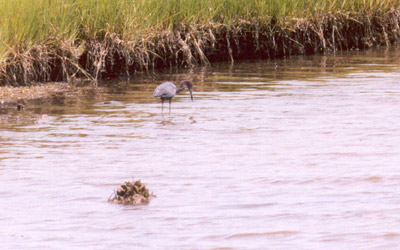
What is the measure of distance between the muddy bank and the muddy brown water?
2.81ft

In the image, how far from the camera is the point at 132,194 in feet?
20.7

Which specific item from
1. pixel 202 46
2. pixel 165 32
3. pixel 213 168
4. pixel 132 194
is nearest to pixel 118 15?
pixel 165 32

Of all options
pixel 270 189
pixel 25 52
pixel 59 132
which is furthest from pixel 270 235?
pixel 25 52

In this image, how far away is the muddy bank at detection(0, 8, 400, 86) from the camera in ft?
41.7

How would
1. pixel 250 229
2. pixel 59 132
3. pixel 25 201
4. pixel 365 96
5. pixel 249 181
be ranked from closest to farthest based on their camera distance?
1. pixel 250 229
2. pixel 25 201
3. pixel 249 181
4. pixel 59 132
5. pixel 365 96

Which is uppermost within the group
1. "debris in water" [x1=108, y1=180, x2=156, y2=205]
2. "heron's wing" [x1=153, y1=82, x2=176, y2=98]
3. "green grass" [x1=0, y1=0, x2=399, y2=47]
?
"green grass" [x1=0, y1=0, x2=399, y2=47]

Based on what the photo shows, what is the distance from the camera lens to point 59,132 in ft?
31.0

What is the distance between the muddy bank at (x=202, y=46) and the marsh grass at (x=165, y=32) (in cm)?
2

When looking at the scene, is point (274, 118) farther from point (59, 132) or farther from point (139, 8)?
point (139, 8)

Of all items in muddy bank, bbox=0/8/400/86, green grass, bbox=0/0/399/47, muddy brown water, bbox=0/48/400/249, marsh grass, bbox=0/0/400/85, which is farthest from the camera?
muddy bank, bbox=0/8/400/86

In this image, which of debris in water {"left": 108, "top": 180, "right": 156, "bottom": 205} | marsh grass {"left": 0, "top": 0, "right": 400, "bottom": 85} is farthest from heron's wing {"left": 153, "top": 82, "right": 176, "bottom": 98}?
debris in water {"left": 108, "top": 180, "right": 156, "bottom": 205}

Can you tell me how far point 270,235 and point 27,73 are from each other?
7.92 meters

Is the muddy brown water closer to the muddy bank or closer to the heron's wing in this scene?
the heron's wing

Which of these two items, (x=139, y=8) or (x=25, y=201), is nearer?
(x=25, y=201)
